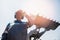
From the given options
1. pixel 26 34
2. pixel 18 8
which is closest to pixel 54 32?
pixel 26 34

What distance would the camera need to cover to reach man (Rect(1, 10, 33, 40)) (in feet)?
5.97

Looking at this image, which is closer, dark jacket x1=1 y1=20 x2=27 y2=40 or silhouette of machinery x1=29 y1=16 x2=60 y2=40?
dark jacket x1=1 y1=20 x2=27 y2=40

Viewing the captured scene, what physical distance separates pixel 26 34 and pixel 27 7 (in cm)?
40

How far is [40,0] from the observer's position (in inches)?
80.5

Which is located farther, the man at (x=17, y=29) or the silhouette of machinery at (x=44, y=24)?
the silhouette of machinery at (x=44, y=24)

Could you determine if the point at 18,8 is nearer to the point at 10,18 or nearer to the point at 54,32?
the point at 10,18

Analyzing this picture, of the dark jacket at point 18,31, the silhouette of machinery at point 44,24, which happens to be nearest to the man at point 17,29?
the dark jacket at point 18,31

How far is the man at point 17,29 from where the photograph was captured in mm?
1819

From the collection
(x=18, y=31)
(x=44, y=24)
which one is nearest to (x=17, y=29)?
(x=18, y=31)

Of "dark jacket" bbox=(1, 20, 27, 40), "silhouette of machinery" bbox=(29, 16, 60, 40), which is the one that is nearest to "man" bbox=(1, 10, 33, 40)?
"dark jacket" bbox=(1, 20, 27, 40)

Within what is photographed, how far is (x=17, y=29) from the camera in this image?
1.86 meters

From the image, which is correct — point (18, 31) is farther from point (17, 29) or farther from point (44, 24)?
point (44, 24)

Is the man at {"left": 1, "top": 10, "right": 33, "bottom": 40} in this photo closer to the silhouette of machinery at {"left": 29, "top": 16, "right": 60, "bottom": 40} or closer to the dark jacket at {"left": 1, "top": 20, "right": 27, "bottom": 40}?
the dark jacket at {"left": 1, "top": 20, "right": 27, "bottom": 40}

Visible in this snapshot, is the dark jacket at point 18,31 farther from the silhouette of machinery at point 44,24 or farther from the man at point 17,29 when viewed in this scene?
the silhouette of machinery at point 44,24
